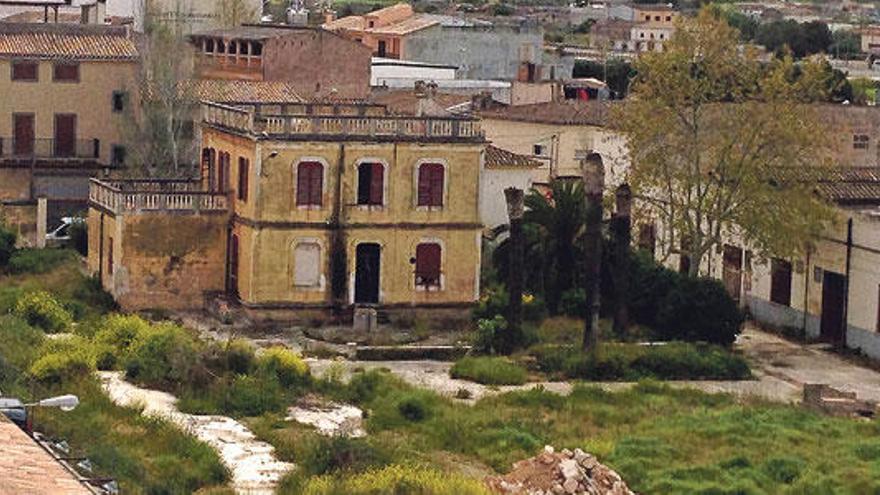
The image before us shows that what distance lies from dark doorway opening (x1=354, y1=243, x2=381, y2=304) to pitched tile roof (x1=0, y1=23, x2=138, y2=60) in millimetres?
15124

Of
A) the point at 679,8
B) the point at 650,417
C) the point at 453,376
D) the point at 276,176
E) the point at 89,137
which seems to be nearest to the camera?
the point at 650,417

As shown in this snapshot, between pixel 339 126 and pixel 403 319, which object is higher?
pixel 339 126

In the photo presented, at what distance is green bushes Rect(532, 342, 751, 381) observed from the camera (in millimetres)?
44031

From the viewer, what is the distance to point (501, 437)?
36.9m

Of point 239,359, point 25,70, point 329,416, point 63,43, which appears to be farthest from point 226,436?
point 63,43

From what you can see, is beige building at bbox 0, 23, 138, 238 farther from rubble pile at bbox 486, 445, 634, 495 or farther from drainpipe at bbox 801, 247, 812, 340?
rubble pile at bbox 486, 445, 634, 495

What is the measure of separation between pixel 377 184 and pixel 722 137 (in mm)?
7997

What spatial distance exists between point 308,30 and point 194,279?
1720 cm

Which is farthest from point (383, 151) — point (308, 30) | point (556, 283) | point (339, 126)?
point (308, 30)

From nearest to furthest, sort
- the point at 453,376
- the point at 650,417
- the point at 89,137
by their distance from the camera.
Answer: the point at 650,417, the point at 453,376, the point at 89,137

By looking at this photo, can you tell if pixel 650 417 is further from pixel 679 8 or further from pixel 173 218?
pixel 679 8

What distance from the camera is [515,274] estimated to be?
46.5 meters

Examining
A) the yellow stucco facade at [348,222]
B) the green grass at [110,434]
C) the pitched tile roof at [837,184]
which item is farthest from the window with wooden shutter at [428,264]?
the green grass at [110,434]

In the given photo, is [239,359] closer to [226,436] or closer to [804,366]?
[226,436]
